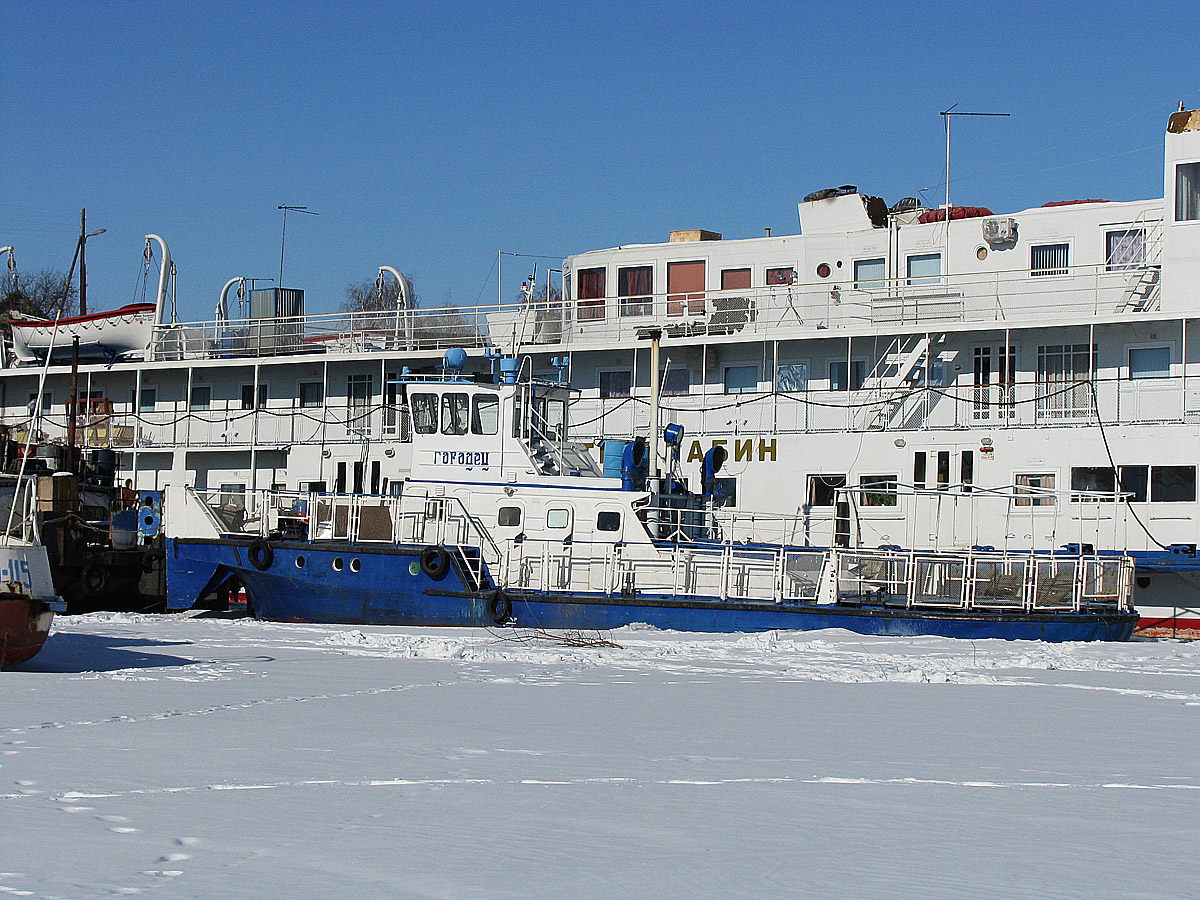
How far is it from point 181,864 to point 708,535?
56.2 feet

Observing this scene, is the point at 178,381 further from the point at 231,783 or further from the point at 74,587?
the point at 231,783

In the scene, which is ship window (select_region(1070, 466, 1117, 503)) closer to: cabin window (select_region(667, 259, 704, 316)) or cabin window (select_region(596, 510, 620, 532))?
cabin window (select_region(596, 510, 620, 532))

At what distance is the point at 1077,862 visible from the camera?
562 centimetres

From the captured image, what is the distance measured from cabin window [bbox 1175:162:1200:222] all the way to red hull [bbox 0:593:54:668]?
19.4m

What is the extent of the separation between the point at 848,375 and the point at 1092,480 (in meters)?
4.77

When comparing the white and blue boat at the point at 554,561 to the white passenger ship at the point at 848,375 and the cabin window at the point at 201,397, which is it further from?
the cabin window at the point at 201,397

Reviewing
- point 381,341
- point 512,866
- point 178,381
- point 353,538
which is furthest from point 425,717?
point 178,381

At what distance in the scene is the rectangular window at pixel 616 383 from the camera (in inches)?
1073

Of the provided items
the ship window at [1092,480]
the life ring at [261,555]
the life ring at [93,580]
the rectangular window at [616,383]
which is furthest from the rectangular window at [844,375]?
the life ring at [93,580]

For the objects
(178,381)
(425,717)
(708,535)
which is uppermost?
(178,381)

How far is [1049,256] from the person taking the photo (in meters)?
25.8

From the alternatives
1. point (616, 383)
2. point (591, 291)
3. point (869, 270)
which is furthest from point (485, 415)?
point (869, 270)

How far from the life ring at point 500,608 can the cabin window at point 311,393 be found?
1185 centimetres

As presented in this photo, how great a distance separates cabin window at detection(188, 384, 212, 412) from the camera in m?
30.9
